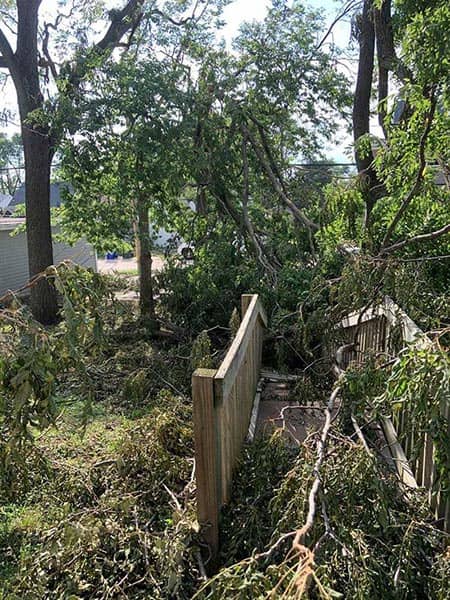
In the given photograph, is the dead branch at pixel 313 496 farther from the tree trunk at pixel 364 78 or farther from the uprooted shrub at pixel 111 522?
the tree trunk at pixel 364 78

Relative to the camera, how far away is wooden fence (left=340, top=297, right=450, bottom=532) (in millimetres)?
2309

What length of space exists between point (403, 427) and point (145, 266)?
743 centimetres

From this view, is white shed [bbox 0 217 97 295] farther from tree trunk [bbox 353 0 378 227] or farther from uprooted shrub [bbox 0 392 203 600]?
uprooted shrub [bbox 0 392 203 600]

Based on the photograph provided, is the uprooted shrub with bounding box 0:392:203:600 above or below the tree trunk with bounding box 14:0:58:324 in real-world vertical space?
below

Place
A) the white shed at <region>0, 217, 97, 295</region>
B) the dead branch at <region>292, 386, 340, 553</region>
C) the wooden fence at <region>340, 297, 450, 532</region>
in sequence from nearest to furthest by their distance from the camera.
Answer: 1. the dead branch at <region>292, 386, 340, 553</region>
2. the wooden fence at <region>340, 297, 450, 532</region>
3. the white shed at <region>0, 217, 97, 295</region>

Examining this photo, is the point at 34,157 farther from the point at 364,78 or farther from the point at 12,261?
the point at 364,78

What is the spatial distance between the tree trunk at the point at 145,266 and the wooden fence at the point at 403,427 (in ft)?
14.5

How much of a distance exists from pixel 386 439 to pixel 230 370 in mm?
1674

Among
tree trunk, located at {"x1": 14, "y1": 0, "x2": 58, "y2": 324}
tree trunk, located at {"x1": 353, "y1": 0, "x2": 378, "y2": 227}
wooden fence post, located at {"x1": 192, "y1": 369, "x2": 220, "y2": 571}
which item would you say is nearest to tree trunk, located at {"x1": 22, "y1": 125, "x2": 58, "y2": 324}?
tree trunk, located at {"x1": 14, "y1": 0, "x2": 58, "y2": 324}

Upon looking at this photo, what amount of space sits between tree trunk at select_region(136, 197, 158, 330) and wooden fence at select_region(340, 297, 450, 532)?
4.42 metres

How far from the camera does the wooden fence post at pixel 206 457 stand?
245cm

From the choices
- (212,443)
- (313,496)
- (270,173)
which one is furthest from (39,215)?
(313,496)

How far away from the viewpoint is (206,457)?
2.51m

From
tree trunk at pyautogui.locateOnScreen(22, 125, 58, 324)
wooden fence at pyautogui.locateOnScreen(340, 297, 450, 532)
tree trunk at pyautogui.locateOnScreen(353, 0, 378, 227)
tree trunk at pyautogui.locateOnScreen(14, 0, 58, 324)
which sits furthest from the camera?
tree trunk at pyautogui.locateOnScreen(22, 125, 58, 324)
